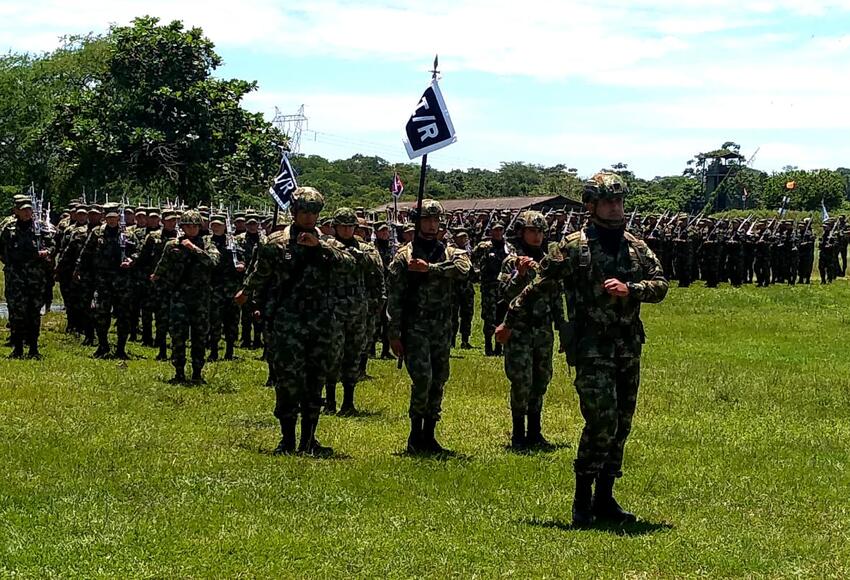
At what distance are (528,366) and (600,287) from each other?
3292mm

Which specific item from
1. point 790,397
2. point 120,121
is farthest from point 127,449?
point 120,121

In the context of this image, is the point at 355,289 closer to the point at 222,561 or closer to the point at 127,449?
the point at 127,449

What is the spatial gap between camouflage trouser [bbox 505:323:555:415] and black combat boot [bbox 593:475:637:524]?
2.82 meters

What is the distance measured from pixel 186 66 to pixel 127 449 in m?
29.7

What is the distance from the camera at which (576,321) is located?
736 cm

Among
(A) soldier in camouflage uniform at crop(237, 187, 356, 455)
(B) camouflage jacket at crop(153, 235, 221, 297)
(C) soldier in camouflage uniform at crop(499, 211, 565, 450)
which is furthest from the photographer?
(B) camouflage jacket at crop(153, 235, 221, 297)

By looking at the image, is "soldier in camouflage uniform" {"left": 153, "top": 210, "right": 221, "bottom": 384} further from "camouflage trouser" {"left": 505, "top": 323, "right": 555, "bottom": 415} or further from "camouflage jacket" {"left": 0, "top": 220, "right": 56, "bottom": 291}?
"camouflage trouser" {"left": 505, "top": 323, "right": 555, "bottom": 415}

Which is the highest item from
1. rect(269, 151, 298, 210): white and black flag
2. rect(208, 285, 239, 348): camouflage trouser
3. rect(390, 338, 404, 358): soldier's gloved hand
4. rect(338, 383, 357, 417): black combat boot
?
rect(269, 151, 298, 210): white and black flag

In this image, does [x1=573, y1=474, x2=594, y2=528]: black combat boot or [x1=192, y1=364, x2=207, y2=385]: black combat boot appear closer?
[x1=573, y1=474, x2=594, y2=528]: black combat boot

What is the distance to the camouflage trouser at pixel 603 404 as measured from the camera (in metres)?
7.25

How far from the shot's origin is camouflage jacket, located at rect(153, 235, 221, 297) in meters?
13.8

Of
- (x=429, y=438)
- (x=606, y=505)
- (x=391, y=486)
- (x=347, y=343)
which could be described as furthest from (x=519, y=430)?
(x=606, y=505)

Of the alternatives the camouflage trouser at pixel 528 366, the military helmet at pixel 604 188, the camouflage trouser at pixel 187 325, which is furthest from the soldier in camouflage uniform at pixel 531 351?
the camouflage trouser at pixel 187 325

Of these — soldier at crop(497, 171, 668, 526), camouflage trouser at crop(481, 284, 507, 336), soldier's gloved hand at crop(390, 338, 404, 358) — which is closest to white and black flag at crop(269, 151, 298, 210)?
soldier's gloved hand at crop(390, 338, 404, 358)
